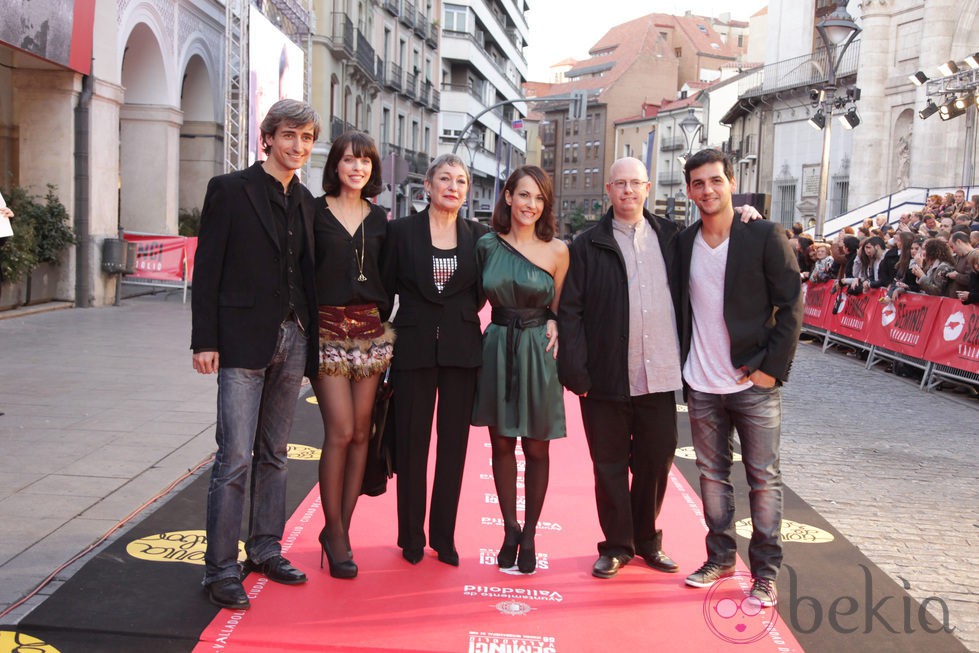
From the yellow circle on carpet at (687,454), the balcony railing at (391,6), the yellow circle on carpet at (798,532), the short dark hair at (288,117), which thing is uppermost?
the balcony railing at (391,6)

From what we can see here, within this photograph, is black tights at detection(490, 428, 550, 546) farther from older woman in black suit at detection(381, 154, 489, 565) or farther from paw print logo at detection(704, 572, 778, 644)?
paw print logo at detection(704, 572, 778, 644)

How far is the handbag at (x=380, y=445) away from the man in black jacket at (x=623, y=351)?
35.4 inches

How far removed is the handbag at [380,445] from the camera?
493 centimetres

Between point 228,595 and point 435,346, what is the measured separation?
4.88 ft

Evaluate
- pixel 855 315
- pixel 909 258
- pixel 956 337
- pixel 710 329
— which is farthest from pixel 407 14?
pixel 710 329

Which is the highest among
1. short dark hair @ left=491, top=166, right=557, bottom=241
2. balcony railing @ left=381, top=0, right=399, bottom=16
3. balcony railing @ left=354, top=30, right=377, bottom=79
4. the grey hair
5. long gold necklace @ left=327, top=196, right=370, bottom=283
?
balcony railing @ left=381, top=0, right=399, bottom=16

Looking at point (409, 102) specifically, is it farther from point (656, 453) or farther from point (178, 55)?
point (656, 453)

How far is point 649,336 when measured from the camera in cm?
483

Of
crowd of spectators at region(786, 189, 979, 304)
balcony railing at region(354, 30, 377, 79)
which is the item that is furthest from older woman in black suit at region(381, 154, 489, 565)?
balcony railing at region(354, 30, 377, 79)

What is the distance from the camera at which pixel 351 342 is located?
468cm

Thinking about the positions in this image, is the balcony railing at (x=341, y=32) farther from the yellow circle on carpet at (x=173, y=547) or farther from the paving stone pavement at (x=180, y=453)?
the yellow circle on carpet at (x=173, y=547)

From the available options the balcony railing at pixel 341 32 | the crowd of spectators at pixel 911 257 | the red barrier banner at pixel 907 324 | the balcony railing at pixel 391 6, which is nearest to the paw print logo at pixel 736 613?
the crowd of spectators at pixel 911 257

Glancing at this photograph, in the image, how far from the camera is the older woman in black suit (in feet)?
15.9

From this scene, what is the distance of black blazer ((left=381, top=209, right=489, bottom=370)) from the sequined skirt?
148mm
